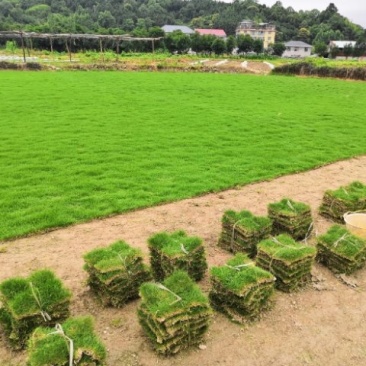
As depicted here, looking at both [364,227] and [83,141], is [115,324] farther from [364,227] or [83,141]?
[83,141]

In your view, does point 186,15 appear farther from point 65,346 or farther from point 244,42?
point 65,346

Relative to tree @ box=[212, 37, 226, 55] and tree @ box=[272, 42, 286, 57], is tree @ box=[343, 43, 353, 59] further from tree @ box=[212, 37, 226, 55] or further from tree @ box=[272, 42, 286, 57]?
tree @ box=[212, 37, 226, 55]

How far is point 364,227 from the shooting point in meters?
7.28

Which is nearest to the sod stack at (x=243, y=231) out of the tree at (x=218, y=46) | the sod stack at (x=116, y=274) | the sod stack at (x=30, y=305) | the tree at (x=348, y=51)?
the sod stack at (x=116, y=274)

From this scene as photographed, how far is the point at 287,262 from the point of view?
17.9 ft

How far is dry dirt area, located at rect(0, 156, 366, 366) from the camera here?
4.44m

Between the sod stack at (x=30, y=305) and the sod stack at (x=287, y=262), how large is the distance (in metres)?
3.12

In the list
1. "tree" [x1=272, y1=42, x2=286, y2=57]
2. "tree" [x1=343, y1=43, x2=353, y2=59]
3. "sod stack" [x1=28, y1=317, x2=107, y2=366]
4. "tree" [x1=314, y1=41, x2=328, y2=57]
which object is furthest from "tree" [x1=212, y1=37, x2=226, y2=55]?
"sod stack" [x1=28, y1=317, x2=107, y2=366]

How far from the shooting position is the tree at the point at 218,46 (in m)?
68.6

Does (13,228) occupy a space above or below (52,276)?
below

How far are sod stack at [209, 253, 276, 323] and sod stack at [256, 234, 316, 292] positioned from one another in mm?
484

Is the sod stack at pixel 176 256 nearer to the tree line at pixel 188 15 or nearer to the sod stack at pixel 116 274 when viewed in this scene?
the sod stack at pixel 116 274

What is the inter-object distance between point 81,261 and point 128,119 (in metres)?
11.3

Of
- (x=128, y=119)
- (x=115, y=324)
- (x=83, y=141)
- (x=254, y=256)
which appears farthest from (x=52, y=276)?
(x=128, y=119)
